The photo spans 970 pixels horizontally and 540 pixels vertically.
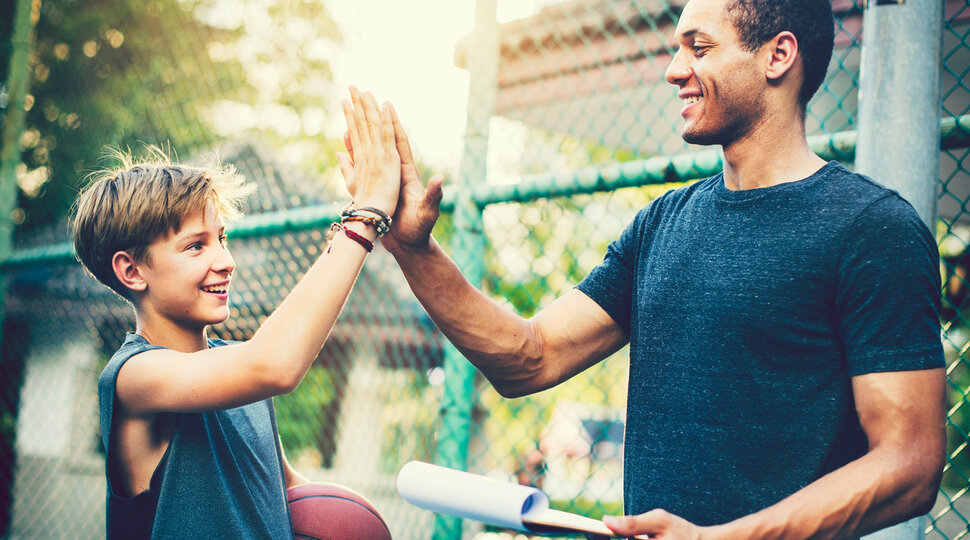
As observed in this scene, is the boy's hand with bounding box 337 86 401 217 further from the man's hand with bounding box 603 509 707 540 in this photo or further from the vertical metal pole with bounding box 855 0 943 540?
the vertical metal pole with bounding box 855 0 943 540

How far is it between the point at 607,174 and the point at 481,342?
2.30 ft

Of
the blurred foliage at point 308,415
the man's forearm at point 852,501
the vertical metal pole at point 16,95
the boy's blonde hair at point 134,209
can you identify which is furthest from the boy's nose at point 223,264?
the blurred foliage at point 308,415

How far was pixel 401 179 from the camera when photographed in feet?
6.09

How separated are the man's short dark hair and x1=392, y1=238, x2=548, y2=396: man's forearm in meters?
0.83

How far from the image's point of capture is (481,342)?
191 cm

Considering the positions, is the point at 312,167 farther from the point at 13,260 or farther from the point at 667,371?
the point at 667,371

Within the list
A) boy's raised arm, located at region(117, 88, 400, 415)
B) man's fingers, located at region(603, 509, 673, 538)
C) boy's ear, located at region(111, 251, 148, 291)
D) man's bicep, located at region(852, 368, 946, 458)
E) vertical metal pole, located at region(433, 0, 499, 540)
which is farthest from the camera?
vertical metal pole, located at region(433, 0, 499, 540)

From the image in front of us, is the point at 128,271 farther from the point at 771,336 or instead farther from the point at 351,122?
Result: the point at 771,336

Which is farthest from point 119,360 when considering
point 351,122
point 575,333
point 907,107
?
point 907,107

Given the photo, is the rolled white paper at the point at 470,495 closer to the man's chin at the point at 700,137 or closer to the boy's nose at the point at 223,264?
the boy's nose at the point at 223,264

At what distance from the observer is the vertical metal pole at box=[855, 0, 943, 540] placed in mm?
1637

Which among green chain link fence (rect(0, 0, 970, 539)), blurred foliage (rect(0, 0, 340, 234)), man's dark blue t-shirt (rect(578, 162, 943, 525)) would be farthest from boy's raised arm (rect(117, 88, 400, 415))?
blurred foliage (rect(0, 0, 340, 234))

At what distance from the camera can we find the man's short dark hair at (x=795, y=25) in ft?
5.43

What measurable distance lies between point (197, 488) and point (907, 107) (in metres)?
1.73
